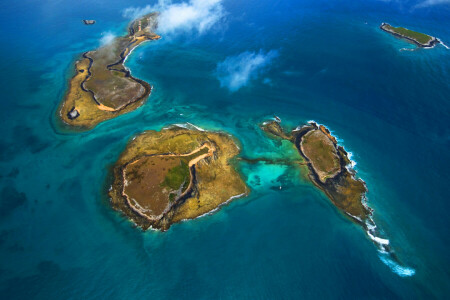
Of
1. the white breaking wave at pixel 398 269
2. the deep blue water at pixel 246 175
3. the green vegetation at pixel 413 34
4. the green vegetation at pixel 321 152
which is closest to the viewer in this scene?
the deep blue water at pixel 246 175

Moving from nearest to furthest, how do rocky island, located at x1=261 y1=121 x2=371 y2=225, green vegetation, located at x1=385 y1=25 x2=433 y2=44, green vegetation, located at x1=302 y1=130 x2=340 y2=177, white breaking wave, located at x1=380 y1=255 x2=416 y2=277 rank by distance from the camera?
white breaking wave, located at x1=380 y1=255 x2=416 y2=277, rocky island, located at x1=261 y1=121 x2=371 y2=225, green vegetation, located at x1=302 y1=130 x2=340 y2=177, green vegetation, located at x1=385 y1=25 x2=433 y2=44

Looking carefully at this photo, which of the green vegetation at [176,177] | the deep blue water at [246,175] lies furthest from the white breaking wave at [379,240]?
the green vegetation at [176,177]

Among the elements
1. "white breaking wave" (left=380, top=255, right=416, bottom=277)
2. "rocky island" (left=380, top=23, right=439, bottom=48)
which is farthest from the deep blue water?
"rocky island" (left=380, top=23, right=439, bottom=48)

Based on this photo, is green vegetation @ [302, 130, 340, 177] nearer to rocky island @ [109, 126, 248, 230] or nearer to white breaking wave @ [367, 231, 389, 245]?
white breaking wave @ [367, 231, 389, 245]

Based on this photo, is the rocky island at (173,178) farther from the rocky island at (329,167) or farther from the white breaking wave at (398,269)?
the white breaking wave at (398,269)

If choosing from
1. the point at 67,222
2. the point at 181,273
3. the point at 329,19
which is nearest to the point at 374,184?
the point at 181,273
